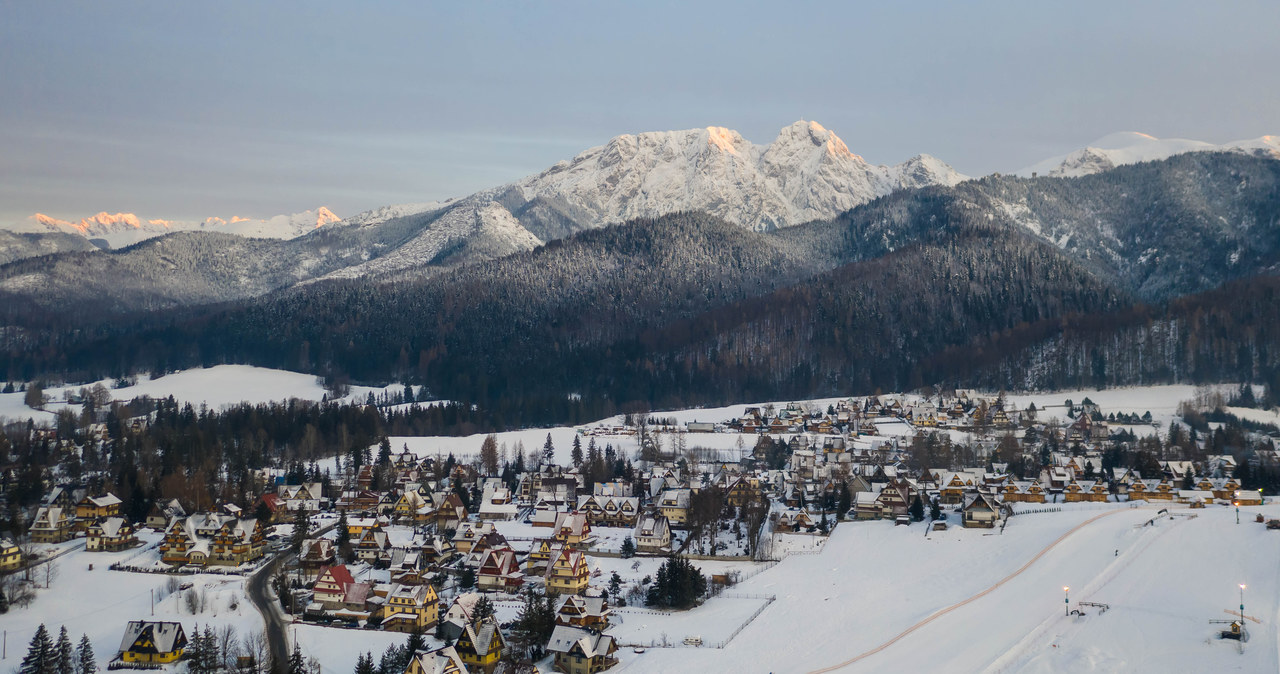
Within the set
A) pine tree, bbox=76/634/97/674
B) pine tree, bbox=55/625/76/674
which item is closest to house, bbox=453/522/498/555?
pine tree, bbox=76/634/97/674

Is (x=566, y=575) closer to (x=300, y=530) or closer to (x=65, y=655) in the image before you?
(x=300, y=530)

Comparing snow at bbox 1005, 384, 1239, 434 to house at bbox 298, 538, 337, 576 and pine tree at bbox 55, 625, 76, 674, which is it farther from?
pine tree at bbox 55, 625, 76, 674

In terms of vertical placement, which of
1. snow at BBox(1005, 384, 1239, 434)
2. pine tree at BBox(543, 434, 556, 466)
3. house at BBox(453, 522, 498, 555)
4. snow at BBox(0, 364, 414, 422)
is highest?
snow at BBox(0, 364, 414, 422)

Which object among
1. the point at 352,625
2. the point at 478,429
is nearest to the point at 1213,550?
the point at 352,625

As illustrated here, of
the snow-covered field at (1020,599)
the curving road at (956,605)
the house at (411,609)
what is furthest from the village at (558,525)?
the curving road at (956,605)

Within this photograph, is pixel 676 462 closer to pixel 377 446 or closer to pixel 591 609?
pixel 377 446

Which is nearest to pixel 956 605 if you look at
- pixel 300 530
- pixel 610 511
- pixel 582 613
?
pixel 582 613
